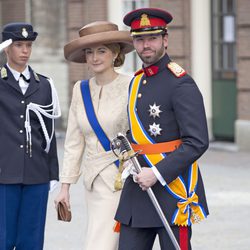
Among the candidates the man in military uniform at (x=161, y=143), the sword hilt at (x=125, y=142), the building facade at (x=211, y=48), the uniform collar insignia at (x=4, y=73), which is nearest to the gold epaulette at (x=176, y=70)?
the man in military uniform at (x=161, y=143)

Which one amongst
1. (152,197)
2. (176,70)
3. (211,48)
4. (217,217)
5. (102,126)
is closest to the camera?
(152,197)

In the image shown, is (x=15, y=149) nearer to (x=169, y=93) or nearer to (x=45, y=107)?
(x=45, y=107)

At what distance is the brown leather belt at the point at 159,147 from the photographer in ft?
16.9

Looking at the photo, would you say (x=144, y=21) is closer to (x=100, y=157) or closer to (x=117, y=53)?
(x=117, y=53)

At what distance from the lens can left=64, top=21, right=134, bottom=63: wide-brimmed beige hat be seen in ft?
19.2

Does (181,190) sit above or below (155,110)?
below

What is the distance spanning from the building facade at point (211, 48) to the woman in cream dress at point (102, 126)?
8894mm

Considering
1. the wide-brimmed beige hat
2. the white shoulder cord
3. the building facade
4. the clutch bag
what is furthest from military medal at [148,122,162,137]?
the building facade

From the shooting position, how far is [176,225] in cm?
517

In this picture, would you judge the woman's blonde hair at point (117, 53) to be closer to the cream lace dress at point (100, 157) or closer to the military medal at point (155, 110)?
the cream lace dress at point (100, 157)

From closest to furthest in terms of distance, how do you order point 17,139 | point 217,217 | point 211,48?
point 17,139
point 217,217
point 211,48

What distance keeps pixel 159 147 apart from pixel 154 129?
10 cm

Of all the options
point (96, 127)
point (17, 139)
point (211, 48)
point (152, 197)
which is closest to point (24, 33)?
point (17, 139)

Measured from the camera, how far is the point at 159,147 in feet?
17.0
